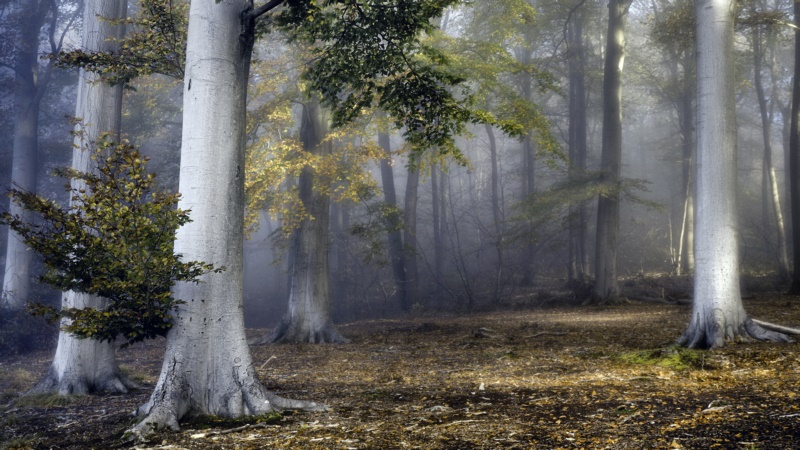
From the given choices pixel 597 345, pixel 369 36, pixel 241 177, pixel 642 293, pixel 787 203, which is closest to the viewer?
pixel 241 177

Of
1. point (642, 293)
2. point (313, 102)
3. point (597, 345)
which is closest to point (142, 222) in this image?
point (597, 345)

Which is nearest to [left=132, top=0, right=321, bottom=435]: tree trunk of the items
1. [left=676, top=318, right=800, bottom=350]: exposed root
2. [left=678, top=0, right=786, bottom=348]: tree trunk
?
[left=676, top=318, right=800, bottom=350]: exposed root

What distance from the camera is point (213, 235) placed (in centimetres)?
571

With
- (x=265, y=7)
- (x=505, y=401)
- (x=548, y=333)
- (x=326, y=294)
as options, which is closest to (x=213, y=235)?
(x=265, y=7)

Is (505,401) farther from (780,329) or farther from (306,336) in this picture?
(306,336)

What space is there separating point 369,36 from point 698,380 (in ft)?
17.1

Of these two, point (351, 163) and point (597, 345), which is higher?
point (351, 163)

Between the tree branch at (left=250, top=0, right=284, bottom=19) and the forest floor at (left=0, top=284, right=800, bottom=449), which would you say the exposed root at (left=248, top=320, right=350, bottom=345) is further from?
the tree branch at (left=250, top=0, right=284, bottom=19)

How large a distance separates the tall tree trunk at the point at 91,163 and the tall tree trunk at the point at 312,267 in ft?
16.9

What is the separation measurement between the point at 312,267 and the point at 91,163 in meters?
6.02

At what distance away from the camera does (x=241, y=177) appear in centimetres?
609

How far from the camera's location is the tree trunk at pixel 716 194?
8109 mm

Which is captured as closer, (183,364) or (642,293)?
(183,364)

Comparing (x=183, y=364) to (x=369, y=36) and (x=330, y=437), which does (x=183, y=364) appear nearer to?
(x=330, y=437)
